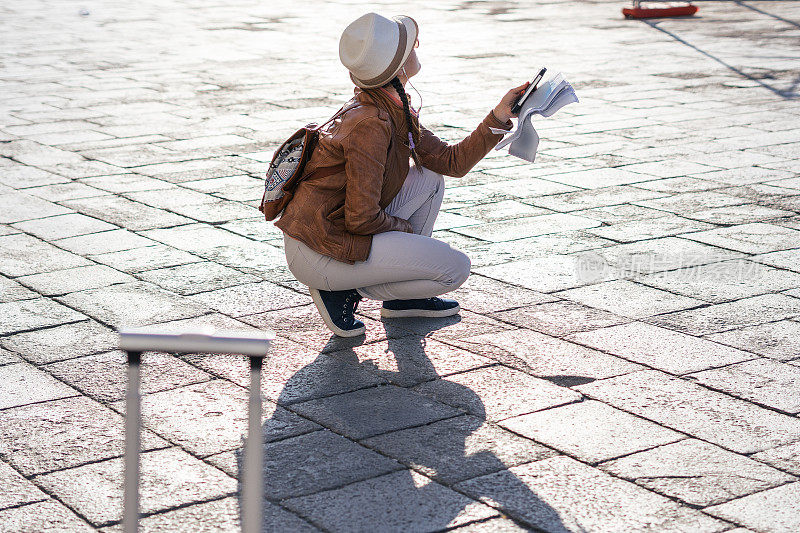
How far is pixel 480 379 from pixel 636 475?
2.78 feet

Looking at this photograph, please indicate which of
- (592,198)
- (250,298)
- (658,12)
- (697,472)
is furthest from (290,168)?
(658,12)

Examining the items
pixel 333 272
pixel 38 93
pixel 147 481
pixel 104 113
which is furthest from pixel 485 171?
pixel 38 93

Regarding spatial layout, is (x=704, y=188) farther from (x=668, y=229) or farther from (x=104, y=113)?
(x=104, y=113)

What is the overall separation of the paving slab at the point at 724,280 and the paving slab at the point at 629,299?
9 cm

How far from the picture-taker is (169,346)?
6.27 feet

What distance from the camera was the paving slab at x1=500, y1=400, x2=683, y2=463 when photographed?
3.21 metres

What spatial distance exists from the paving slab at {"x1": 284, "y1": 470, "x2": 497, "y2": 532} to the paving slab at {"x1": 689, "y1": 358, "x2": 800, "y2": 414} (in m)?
1.22

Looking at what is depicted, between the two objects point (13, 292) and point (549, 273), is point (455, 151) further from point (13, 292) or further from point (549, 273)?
point (13, 292)

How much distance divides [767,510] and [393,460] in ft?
3.49

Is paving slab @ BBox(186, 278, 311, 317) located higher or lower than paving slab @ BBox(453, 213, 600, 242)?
lower

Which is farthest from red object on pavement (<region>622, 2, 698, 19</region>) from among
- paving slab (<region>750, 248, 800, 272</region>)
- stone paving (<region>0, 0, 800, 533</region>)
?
paving slab (<region>750, 248, 800, 272</region>)

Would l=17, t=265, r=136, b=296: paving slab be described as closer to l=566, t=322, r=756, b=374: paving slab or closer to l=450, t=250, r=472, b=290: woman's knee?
l=450, t=250, r=472, b=290: woman's knee

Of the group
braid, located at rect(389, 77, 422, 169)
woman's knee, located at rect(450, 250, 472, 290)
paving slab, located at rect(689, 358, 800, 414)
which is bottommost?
paving slab, located at rect(689, 358, 800, 414)

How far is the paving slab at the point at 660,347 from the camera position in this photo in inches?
153
